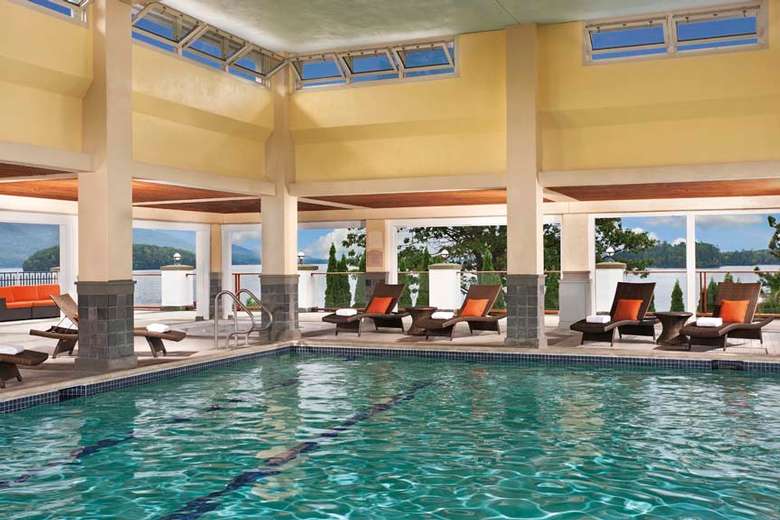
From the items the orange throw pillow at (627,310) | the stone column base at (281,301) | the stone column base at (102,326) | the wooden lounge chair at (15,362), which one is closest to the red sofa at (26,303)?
the stone column base at (281,301)

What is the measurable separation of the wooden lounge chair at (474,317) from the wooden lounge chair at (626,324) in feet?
6.34

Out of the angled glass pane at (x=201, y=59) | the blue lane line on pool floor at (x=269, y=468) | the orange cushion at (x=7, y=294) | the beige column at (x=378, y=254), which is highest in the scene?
the angled glass pane at (x=201, y=59)

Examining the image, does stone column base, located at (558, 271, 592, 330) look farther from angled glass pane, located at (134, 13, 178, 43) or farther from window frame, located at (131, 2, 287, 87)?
angled glass pane, located at (134, 13, 178, 43)

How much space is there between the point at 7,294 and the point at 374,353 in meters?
11.0

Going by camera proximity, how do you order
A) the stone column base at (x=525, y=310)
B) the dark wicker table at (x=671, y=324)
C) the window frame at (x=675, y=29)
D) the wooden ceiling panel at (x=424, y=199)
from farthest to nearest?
the wooden ceiling panel at (x=424, y=199) → the dark wicker table at (x=671, y=324) → the stone column base at (x=525, y=310) → the window frame at (x=675, y=29)

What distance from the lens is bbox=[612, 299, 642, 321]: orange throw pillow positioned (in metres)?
14.5

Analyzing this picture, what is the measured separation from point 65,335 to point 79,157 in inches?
117

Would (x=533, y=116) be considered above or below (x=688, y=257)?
above

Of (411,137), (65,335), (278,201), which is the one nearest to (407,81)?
(411,137)

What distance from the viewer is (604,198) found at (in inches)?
673

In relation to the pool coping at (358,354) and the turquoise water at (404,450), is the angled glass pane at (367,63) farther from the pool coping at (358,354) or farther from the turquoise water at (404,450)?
the turquoise water at (404,450)

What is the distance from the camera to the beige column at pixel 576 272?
17.7 metres

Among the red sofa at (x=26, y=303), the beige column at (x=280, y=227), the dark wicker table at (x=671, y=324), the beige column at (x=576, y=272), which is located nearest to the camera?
the dark wicker table at (x=671, y=324)

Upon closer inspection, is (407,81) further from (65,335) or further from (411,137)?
(65,335)
